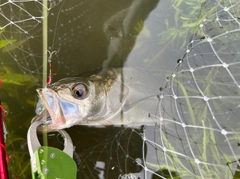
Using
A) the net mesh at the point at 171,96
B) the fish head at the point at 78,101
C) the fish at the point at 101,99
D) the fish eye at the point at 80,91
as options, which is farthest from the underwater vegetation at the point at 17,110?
the fish eye at the point at 80,91

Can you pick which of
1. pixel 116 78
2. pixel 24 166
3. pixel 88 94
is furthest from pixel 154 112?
pixel 24 166

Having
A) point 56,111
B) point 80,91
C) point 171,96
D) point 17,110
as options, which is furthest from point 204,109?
point 17,110

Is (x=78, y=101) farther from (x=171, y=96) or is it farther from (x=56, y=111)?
(x=171, y=96)

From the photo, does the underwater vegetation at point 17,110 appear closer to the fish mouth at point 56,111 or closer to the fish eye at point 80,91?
the fish mouth at point 56,111

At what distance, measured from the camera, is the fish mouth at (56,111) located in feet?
6.83

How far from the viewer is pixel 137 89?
8.43ft

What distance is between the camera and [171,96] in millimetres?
2451

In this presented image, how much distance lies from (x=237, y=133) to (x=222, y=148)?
169mm

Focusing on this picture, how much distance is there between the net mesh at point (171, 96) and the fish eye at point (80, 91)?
1.63ft

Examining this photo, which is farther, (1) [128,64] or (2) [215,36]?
(1) [128,64]

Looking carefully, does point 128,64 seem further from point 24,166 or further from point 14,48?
point 24,166

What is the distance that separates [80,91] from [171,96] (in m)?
0.79

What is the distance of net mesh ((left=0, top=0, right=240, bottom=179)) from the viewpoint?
2211mm

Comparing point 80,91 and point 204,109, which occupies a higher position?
point 80,91
